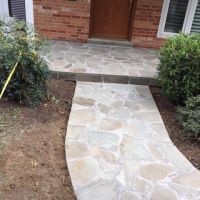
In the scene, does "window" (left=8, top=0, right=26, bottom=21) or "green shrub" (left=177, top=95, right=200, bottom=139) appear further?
"window" (left=8, top=0, right=26, bottom=21)

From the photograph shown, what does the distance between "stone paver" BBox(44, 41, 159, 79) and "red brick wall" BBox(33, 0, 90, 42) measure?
0.74 feet

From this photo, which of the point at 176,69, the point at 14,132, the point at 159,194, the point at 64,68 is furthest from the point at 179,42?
the point at 14,132

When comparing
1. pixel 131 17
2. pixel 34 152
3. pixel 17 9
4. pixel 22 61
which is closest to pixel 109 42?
pixel 131 17

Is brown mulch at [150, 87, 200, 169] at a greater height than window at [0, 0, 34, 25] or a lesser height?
lesser

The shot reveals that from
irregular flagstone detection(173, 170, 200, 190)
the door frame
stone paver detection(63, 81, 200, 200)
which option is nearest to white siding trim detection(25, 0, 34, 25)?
the door frame

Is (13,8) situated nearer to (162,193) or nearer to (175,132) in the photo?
(175,132)

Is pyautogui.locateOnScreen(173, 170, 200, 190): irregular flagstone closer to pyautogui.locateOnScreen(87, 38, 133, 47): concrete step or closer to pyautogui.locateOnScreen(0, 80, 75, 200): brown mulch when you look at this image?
pyautogui.locateOnScreen(0, 80, 75, 200): brown mulch

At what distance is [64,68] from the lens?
4.36 m

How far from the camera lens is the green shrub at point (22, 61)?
10.6ft

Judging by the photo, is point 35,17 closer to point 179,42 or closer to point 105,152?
point 179,42

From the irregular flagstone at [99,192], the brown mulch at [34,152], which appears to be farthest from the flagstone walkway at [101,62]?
the irregular flagstone at [99,192]

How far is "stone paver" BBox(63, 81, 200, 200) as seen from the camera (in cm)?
230

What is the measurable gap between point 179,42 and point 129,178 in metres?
2.14

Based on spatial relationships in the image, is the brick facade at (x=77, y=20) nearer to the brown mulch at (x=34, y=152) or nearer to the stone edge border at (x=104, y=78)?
the stone edge border at (x=104, y=78)
